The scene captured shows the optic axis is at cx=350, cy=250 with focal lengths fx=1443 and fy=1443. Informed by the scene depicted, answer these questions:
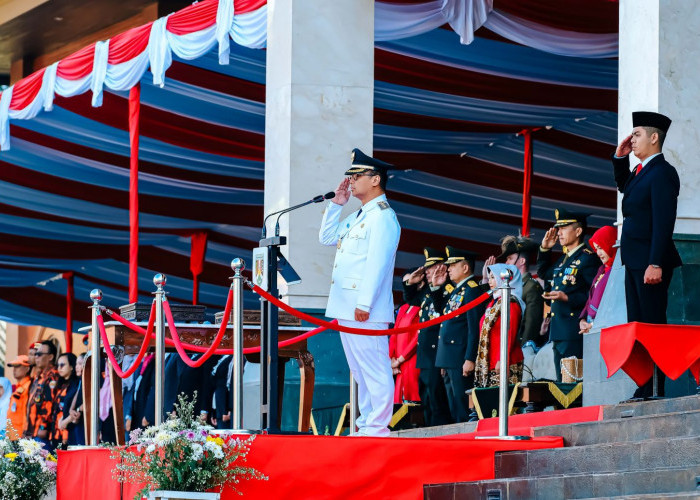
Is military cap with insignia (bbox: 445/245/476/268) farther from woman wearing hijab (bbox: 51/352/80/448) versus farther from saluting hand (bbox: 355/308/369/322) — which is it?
woman wearing hijab (bbox: 51/352/80/448)

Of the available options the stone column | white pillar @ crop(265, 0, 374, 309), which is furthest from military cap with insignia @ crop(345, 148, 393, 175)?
white pillar @ crop(265, 0, 374, 309)

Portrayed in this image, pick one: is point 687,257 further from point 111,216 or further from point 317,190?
point 111,216

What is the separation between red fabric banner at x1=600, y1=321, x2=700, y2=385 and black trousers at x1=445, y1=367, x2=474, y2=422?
262 centimetres

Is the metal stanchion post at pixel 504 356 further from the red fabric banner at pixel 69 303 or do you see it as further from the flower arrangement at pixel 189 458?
the red fabric banner at pixel 69 303

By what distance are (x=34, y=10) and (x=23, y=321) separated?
444 cm

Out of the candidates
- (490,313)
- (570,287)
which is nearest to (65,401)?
(490,313)

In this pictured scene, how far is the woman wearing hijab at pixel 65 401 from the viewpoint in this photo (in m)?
12.0

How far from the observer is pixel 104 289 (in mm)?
19406

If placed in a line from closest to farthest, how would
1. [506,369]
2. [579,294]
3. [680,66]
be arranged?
[506,369], [680,66], [579,294]

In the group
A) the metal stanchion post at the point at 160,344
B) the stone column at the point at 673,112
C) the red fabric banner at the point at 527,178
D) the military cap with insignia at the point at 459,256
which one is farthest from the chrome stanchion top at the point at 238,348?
the red fabric banner at the point at 527,178

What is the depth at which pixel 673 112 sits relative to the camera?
7.36 metres

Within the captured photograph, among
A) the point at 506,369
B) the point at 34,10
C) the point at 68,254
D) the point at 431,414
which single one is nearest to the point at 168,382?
the point at 431,414

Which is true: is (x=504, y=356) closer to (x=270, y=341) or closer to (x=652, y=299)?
(x=652, y=299)

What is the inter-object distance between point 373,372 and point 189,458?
1.28 meters
